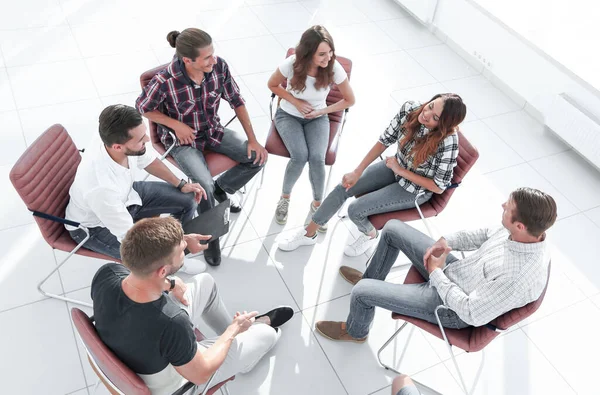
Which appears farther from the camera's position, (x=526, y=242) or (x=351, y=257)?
(x=351, y=257)

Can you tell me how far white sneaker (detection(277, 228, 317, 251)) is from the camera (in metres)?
3.22

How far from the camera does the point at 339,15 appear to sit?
554 centimetres

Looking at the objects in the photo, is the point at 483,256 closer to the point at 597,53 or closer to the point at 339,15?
the point at 597,53

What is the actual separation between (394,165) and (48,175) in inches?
71.2

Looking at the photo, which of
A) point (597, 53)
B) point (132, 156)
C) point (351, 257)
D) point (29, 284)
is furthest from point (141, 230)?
point (597, 53)

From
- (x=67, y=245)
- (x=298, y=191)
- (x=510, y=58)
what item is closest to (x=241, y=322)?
(x=67, y=245)

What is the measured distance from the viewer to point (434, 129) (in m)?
2.75

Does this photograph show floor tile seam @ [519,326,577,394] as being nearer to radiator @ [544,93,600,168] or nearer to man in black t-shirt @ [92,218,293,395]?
radiator @ [544,93,600,168]

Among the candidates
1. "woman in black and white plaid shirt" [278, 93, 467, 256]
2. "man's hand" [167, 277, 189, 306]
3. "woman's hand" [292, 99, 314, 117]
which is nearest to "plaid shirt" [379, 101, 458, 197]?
"woman in black and white plaid shirt" [278, 93, 467, 256]

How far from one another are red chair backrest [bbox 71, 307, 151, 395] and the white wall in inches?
150

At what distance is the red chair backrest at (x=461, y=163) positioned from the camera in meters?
2.75

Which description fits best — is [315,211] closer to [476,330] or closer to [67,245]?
[476,330]

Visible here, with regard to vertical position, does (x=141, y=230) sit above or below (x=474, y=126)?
above

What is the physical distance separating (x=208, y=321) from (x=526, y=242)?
1.53 metres
